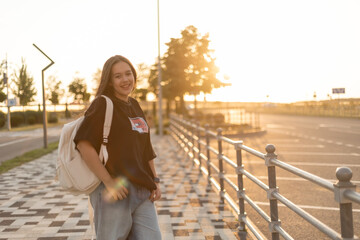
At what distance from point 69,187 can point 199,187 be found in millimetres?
5667

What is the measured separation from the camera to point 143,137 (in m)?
3.19

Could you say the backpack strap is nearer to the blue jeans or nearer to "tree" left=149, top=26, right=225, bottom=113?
the blue jeans

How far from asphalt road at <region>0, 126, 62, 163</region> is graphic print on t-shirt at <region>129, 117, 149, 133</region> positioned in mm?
11111

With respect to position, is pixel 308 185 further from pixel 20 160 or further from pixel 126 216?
pixel 20 160

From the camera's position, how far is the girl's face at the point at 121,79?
319cm

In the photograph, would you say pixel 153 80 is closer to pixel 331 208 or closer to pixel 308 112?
pixel 308 112

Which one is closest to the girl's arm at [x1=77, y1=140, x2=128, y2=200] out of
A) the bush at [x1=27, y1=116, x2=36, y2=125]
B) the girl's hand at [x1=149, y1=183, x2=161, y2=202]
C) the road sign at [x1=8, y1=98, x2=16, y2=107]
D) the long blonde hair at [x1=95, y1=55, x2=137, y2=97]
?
the girl's hand at [x1=149, y1=183, x2=161, y2=202]

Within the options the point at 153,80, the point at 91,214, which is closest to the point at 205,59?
the point at 153,80

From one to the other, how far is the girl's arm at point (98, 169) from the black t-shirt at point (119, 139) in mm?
42

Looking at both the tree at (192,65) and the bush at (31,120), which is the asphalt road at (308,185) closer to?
the bush at (31,120)

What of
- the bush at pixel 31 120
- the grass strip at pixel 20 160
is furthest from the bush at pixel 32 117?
the grass strip at pixel 20 160

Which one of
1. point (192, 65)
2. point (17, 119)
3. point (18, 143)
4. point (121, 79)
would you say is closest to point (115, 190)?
point (121, 79)

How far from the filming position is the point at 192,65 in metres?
36.7

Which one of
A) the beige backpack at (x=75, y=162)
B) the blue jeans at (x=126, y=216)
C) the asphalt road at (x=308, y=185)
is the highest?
the beige backpack at (x=75, y=162)
